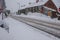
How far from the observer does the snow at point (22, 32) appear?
1.38 metres

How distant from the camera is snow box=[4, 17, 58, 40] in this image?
1384mm

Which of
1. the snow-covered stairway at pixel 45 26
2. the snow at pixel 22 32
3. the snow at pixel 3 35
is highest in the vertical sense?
the snow-covered stairway at pixel 45 26

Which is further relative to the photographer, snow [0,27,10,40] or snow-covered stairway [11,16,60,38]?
snow [0,27,10,40]

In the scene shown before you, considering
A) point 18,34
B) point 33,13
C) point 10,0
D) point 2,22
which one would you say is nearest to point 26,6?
point 33,13

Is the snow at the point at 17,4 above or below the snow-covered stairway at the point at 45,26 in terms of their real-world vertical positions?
above

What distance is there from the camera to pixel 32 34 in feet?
4.93

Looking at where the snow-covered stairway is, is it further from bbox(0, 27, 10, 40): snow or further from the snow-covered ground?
bbox(0, 27, 10, 40): snow

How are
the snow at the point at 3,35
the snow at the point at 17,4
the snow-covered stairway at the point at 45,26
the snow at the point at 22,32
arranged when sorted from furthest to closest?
the snow at the point at 3,35, the snow at the point at 17,4, the snow at the point at 22,32, the snow-covered stairway at the point at 45,26

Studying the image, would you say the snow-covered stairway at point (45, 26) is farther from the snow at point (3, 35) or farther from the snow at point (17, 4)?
the snow at point (3, 35)

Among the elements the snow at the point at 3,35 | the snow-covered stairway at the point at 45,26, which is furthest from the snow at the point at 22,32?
the snow at the point at 3,35

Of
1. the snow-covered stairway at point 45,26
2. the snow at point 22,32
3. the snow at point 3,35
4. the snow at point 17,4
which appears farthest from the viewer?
the snow at point 3,35

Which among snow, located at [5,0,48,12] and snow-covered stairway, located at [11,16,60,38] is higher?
snow, located at [5,0,48,12]

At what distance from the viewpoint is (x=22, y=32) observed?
175 cm

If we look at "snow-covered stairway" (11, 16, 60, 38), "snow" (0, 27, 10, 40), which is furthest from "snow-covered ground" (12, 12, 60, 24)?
"snow" (0, 27, 10, 40)
